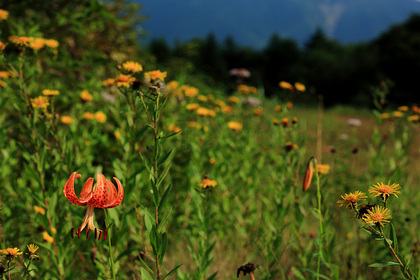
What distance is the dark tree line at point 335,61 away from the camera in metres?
20.8

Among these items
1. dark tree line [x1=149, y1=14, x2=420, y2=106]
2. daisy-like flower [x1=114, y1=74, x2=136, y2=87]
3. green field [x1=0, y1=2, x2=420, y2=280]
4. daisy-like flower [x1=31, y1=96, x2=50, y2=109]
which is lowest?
green field [x1=0, y1=2, x2=420, y2=280]

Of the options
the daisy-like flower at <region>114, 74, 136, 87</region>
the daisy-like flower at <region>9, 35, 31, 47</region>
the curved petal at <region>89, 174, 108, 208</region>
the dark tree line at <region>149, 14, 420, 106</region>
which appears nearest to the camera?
the curved petal at <region>89, 174, 108, 208</region>

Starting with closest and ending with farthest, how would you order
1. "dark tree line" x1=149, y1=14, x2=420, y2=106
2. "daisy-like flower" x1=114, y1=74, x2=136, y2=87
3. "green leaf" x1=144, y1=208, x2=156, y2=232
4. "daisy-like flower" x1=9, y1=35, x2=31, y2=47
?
"green leaf" x1=144, y1=208, x2=156, y2=232 → "daisy-like flower" x1=114, y1=74, x2=136, y2=87 → "daisy-like flower" x1=9, y1=35, x2=31, y2=47 → "dark tree line" x1=149, y1=14, x2=420, y2=106

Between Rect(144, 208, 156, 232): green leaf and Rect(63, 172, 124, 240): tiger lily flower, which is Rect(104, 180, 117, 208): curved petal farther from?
Rect(144, 208, 156, 232): green leaf

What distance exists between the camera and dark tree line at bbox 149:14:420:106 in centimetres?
2078

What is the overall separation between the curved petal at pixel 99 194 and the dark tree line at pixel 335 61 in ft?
15.7

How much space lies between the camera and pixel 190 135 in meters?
2.86

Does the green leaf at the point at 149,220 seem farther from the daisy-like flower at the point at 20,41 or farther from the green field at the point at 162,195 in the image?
the daisy-like flower at the point at 20,41

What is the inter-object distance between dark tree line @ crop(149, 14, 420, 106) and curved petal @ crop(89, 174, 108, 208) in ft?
15.7

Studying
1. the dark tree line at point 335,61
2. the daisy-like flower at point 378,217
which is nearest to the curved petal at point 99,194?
the daisy-like flower at point 378,217

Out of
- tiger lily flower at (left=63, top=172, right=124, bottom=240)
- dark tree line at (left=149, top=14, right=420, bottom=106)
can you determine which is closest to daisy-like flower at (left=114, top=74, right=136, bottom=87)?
tiger lily flower at (left=63, top=172, right=124, bottom=240)

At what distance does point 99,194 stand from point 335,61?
32.3m

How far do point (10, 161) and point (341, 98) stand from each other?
2877 centimetres

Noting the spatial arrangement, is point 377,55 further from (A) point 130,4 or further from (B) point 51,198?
(B) point 51,198
